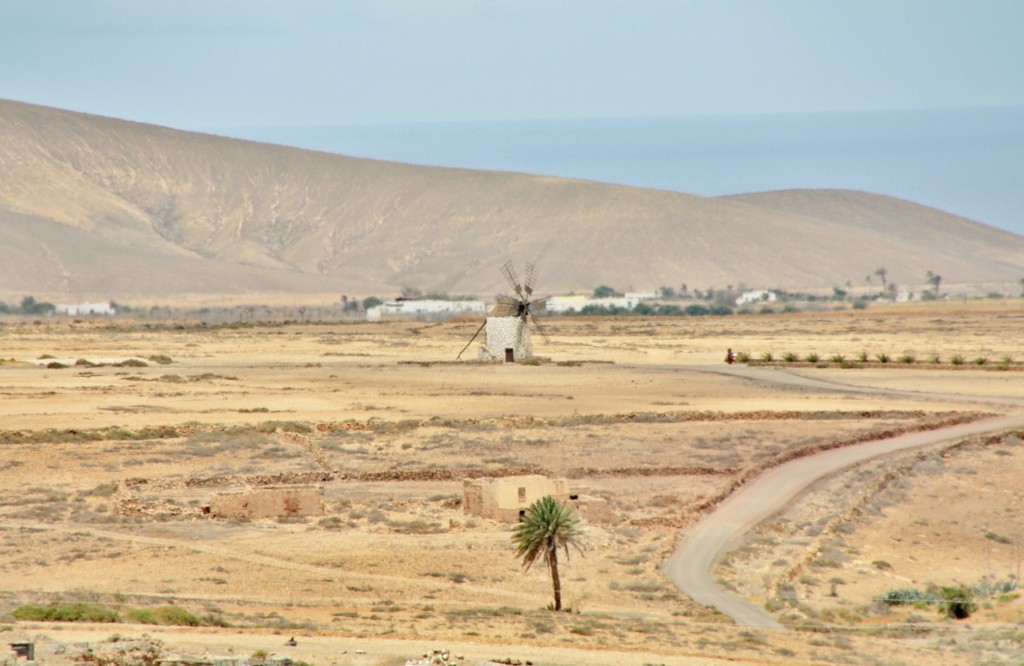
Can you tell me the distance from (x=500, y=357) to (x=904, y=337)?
32390 millimetres

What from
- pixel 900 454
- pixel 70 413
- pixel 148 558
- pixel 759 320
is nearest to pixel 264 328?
pixel 759 320

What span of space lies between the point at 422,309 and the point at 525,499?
113425 millimetres

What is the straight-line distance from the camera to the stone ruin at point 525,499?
106ft

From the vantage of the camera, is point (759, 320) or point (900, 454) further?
point (759, 320)

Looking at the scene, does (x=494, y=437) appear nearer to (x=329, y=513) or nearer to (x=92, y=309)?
(x=329, y=513)

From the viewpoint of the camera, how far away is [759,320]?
117625mm

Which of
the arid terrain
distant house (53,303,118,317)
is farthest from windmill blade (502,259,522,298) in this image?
distant house (53,303,118,317)

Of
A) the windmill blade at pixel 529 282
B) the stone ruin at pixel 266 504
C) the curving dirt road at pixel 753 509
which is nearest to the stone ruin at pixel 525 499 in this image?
the curving dirt road at pixel 753 509

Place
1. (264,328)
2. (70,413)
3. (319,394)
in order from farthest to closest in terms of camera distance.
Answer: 1. (264,328)
2. (319,394)
3. (70,413)

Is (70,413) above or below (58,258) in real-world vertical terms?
below

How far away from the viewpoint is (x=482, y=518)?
33.0 m

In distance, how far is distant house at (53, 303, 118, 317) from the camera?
478ft

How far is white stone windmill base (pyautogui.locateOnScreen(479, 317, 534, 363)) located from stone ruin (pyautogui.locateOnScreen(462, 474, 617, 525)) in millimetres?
37130

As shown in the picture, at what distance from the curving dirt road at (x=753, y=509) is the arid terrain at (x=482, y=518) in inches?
17.4
